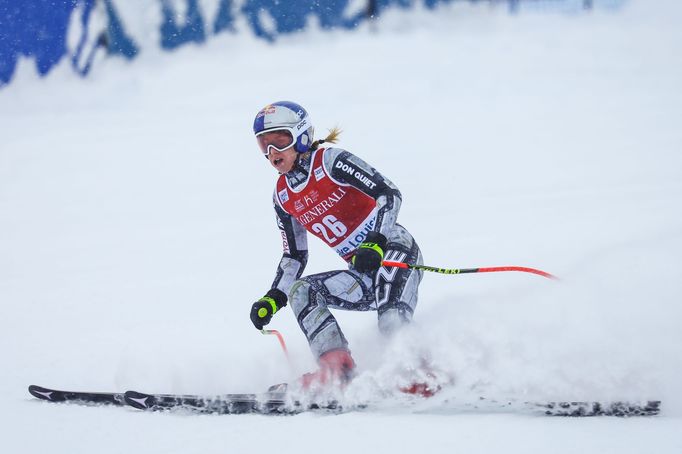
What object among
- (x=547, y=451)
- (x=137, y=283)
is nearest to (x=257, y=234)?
(x=137, y=283)

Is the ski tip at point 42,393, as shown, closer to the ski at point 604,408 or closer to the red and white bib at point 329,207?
the red and white bib at point 329,207

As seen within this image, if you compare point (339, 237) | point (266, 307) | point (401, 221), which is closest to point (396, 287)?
point (339, 237)

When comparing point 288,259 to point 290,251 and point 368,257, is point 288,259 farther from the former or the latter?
point 368,257

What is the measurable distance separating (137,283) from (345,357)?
410 centimetres

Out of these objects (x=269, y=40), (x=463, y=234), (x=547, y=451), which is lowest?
(x=547, y=451)

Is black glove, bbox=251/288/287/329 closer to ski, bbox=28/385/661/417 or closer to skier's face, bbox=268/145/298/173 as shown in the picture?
ski, bbox=28/385/661/417

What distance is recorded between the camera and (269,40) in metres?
14.4

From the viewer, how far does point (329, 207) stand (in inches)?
180

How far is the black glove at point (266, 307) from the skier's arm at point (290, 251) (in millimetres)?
68

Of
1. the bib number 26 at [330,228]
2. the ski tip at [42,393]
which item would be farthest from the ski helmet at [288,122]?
the ski tip at [42,393]

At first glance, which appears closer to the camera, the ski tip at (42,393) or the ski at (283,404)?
the ski at (283,404)

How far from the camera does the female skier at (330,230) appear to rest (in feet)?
14.1

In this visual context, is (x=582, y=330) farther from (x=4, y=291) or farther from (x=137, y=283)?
(x=4, y=291)

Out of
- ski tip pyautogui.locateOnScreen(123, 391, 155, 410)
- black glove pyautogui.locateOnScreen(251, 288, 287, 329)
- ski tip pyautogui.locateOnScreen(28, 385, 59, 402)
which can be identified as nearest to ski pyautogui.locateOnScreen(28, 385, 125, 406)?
ski tip pyautogui.locateOnScreen(28, 385, 59, 402)
